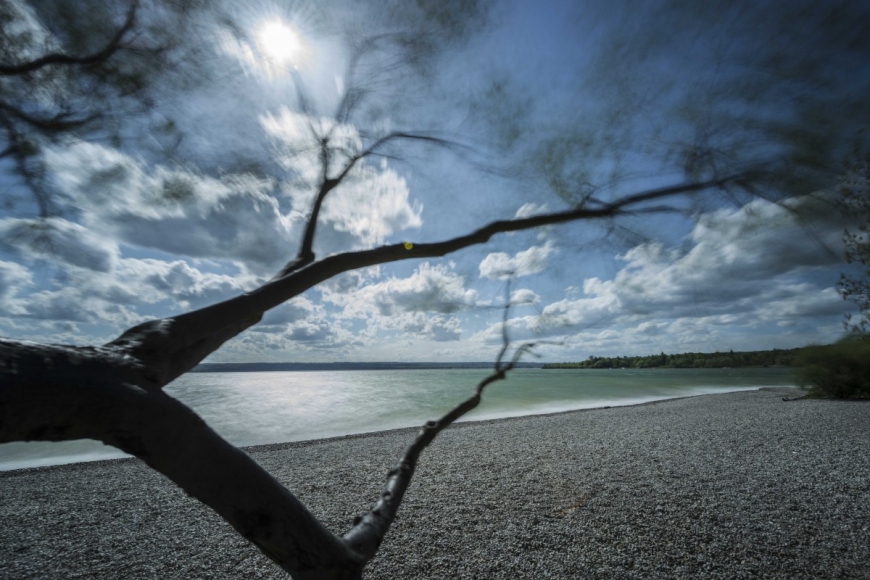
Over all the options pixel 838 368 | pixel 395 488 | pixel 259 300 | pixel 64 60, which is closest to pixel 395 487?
pixel 395 488

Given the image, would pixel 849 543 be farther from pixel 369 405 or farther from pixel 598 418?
pixel 369 405

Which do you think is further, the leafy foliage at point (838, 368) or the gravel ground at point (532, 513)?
the leafy foliage at point (838, 368)

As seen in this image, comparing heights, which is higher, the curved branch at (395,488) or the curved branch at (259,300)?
the curved branch at (259,300)

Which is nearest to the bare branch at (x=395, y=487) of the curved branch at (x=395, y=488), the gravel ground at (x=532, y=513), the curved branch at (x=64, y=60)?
the curved branch at (x=395, y=488)

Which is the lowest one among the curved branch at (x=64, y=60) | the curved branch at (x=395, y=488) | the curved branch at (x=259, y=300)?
the curved branch at (x=395, y=488)

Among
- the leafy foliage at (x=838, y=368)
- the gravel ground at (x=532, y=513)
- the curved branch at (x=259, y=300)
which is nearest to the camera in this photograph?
the curved branch at (x=259, y=300)

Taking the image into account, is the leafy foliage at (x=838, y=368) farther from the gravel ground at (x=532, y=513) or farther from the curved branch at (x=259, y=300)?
the curved branch at (x=259, y=300)

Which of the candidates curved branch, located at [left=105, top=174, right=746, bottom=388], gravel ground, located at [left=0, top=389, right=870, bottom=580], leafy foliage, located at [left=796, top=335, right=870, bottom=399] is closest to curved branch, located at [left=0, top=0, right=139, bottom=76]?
curved branch, located at [left=105, top=174, right=746, bottom=388]

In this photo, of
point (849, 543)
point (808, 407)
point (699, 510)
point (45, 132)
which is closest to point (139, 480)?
point (45, 132)

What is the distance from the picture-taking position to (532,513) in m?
4.45

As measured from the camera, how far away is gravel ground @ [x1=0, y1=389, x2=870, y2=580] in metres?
3.42

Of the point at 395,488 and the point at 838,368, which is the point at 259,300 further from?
the point at 838,368

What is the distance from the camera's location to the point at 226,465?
28.7 inches

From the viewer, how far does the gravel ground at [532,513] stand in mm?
3424
